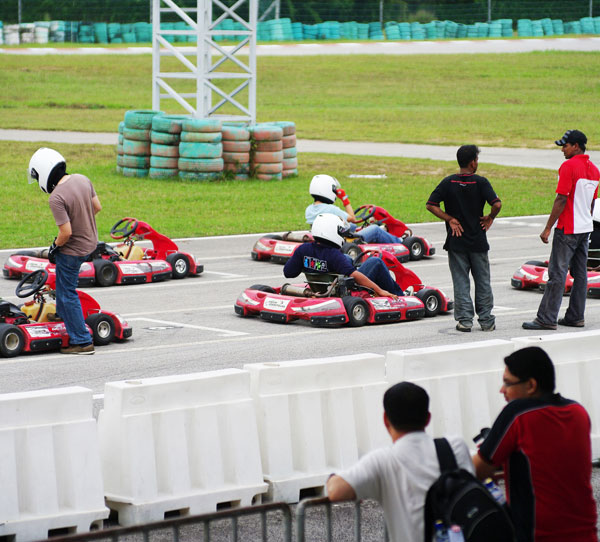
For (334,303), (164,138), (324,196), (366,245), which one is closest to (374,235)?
(366,245)

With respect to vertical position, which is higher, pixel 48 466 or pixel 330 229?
pixel 330 229

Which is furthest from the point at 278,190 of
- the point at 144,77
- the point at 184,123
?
the point at 144,77

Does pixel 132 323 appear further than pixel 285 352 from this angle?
Yes

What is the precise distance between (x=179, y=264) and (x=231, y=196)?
7598 mm

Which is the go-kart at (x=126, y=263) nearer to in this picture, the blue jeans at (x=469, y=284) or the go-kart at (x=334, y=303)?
the go-kart at (x=334, y=303)

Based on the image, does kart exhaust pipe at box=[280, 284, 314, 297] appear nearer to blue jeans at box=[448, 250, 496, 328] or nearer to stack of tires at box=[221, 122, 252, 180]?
blue jeans at box=[448, 250, 496, 328]

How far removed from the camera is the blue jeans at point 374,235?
49.5 ft

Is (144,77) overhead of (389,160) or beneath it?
overhead

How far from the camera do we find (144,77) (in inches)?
1896

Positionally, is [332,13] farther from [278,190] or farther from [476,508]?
[476,508]

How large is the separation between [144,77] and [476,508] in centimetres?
4551

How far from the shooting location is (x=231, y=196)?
21.4 m

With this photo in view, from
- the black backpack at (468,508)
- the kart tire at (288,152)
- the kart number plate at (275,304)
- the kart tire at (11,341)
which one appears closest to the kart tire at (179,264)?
the kart number plate at (275,304)

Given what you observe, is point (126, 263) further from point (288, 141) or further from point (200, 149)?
point (288, 141)
